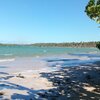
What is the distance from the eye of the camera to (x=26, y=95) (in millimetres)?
13023

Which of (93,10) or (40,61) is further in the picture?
(40,61)

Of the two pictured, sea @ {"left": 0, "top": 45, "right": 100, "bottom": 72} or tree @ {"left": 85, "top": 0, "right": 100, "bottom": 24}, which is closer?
tree @ {"left": 85, "top": 0, "right": 100, "bottom": 24}

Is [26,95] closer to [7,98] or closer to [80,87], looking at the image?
[7,98]

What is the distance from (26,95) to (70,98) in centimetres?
208

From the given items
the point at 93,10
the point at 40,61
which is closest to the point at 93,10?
the point at 93,10

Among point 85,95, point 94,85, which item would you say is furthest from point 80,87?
point 85,95

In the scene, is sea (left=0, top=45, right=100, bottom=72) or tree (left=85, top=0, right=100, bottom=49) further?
sea (left=0, top=45, right=100, bottom=72)

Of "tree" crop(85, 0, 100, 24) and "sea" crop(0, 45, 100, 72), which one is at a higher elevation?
"tree" crop(85, 0, 100, 24)

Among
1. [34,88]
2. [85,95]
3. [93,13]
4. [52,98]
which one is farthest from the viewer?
[93,13]

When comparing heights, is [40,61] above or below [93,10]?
below

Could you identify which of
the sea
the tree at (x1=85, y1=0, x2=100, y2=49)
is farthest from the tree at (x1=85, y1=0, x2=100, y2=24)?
the sea

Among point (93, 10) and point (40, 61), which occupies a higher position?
point (93, 10)

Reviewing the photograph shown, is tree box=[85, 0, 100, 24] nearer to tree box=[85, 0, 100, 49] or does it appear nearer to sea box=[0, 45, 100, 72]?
tree box=[85, 0, 100, 49]

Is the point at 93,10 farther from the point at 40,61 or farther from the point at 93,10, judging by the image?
the point at 40,61
